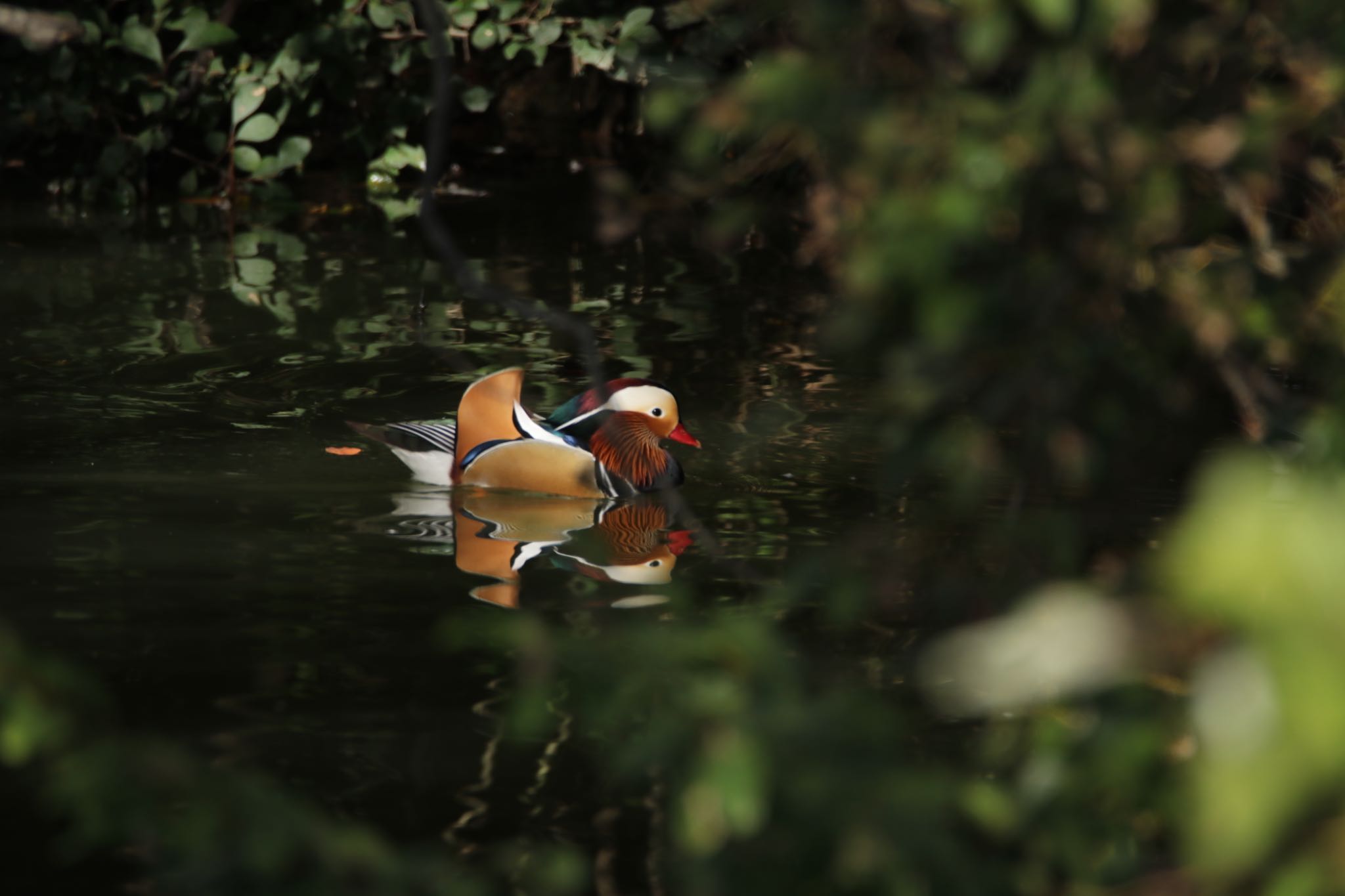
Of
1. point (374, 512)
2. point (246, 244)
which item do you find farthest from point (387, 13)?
point (374, 512)

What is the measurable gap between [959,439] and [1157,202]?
0.34m

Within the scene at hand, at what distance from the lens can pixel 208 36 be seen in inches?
418

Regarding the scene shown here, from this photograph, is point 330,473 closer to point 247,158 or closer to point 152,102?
point 247,158

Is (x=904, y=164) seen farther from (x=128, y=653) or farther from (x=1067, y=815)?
(x=128, y=653)

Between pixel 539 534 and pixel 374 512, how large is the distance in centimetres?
50

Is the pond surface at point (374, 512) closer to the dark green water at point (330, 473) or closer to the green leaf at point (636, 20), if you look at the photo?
the dark green water at point (330, 473)

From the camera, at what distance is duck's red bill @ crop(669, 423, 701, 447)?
223 inches

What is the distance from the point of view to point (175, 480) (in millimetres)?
5332

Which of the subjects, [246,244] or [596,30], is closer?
[246,244]

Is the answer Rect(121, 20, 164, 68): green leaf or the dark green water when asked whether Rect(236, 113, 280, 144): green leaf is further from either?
the dark green water

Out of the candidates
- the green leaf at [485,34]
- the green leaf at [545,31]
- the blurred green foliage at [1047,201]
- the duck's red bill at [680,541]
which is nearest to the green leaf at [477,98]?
the green leaf at [485,34]

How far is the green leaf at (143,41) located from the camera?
10883 mm

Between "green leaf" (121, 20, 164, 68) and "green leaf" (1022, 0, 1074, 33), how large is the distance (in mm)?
10216

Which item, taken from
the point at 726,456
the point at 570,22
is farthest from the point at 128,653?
the point at 570,22
